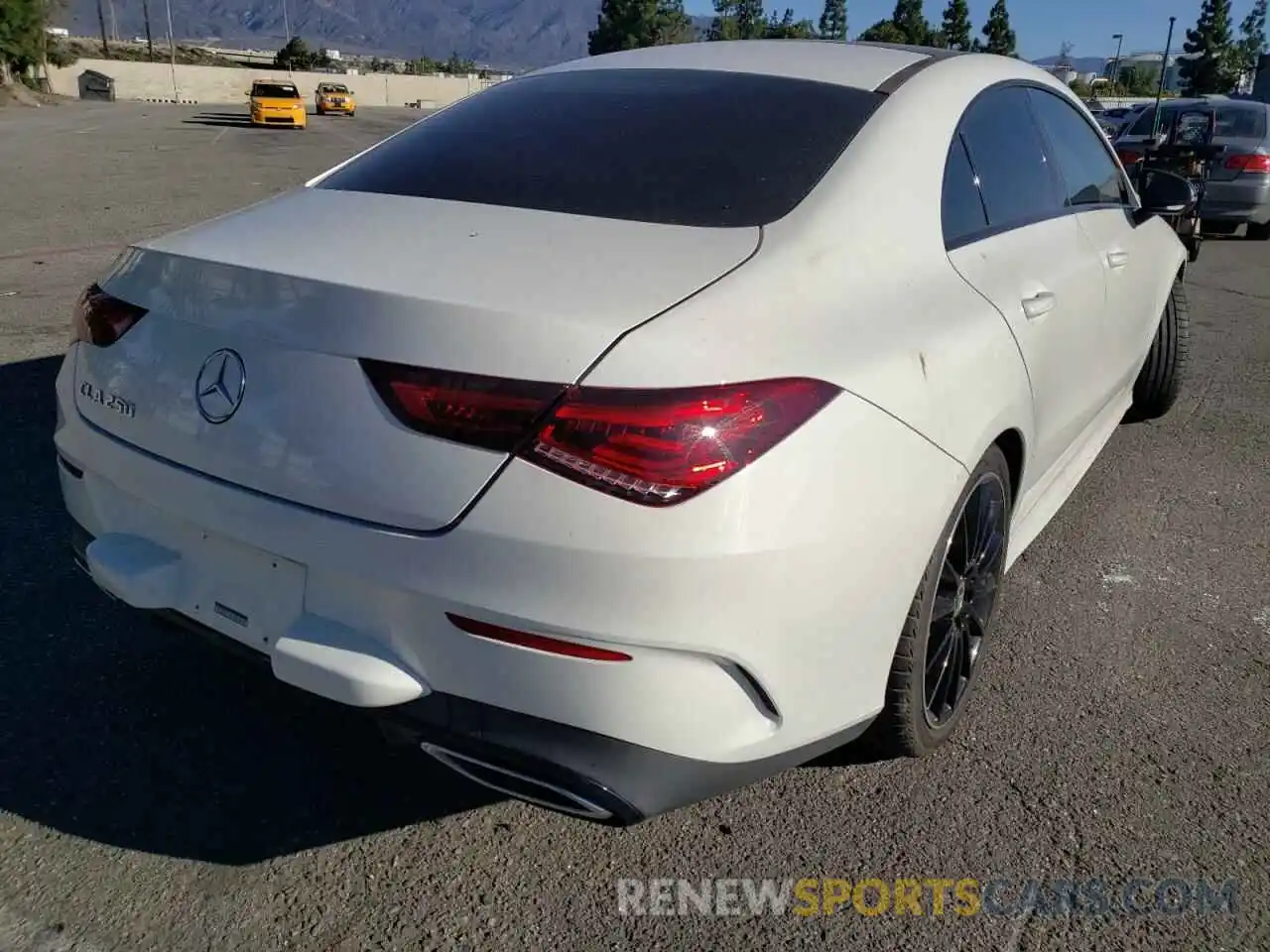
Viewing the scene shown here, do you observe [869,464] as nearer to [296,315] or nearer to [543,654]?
[543,654]

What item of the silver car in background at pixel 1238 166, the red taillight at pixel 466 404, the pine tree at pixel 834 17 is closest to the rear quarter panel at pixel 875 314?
the red taillight at pixel 466 404

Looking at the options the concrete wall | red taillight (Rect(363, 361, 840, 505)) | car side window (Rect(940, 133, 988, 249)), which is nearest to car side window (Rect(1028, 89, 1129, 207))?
car side window (Rect(940, 133, 988, 249))

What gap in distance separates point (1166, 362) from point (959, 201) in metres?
2.80

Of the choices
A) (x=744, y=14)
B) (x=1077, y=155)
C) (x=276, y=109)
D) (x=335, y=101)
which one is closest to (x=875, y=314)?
(x=1077, y=155)

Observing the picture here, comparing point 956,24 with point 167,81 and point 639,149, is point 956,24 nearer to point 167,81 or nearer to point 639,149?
point 167,81

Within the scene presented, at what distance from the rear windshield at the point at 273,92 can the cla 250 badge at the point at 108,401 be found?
124 ft

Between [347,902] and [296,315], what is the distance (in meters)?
1.12

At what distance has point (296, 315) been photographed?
188 cm

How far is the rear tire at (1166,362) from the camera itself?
471 centimetres

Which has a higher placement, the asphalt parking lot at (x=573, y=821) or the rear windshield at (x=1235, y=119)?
the rear windshield at (x=1235, y=119)

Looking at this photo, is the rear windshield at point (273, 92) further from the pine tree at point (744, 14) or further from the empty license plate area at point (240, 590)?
the pine tree at point (744, 14)

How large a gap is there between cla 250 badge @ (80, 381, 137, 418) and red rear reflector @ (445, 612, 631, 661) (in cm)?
83

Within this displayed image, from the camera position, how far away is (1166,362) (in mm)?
4844

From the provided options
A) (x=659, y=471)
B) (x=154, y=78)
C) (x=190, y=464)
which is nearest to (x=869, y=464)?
(x=659, y=471)
